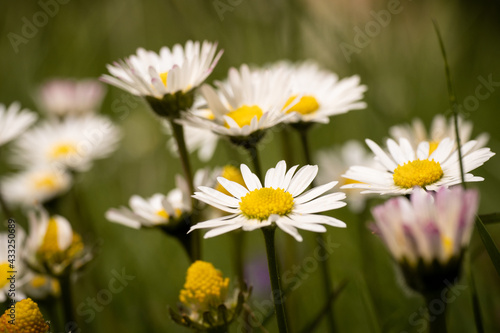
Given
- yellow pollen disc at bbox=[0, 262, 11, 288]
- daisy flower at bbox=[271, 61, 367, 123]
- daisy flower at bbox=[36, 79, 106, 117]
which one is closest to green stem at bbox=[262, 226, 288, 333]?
daisy flower at bbox=[271, 61, 367, 123]

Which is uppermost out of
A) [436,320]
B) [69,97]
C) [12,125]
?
[69,97]

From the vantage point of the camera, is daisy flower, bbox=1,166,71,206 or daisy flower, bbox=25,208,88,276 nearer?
daisy flower, bbox=25,208,88,276

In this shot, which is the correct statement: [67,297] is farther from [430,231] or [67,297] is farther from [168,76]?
[430,231]

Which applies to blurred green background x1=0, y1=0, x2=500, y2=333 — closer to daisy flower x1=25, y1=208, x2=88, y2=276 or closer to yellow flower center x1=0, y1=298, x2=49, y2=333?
daisy flower x1=25, y1=208, x2=88, y2=276

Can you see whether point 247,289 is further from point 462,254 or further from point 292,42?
point 292,42

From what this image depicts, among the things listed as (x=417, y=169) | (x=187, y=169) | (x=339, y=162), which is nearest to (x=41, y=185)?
(x=187, y=169)

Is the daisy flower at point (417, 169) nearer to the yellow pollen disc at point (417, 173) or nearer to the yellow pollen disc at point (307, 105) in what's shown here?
the yellow pollen disc at point (417, 173)

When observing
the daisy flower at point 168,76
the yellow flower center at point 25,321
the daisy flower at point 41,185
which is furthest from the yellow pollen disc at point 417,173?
the daisy flower at point 41,185
